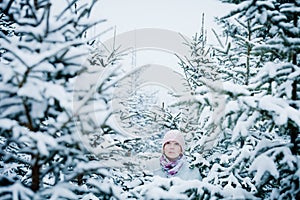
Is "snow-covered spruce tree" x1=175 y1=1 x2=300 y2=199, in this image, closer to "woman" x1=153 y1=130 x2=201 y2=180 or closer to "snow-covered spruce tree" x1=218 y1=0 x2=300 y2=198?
"snow-covered spruce tree" x1=218 y1=0 x2=300 y2=198

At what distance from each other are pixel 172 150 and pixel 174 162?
221 millimetres

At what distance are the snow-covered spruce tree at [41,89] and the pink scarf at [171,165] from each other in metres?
2.29

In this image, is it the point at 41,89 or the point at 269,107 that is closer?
the point at 41,89

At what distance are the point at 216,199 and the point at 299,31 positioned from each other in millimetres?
2311

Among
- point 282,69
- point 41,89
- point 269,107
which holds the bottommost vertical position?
point 41,89

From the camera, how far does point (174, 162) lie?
5.95 metres

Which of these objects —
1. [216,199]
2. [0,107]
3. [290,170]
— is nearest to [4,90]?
[0,107]

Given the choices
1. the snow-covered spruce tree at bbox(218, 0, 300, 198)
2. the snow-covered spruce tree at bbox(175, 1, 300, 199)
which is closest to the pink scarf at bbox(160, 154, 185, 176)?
the snow-covered spruce tree at bbox(175, 1, 300, 199)

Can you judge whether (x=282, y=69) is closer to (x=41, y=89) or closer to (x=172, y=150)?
(x=172, y=150)

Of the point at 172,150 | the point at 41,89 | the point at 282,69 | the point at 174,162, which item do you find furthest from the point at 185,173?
the point at 41,89

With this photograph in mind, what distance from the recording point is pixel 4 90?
3.12m

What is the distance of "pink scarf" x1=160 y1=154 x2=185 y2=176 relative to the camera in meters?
5.81

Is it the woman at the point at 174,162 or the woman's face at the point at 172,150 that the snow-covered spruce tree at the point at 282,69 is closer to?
the woman at the point at 174,162

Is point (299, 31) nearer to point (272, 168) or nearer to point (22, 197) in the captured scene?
point (272, 168)
